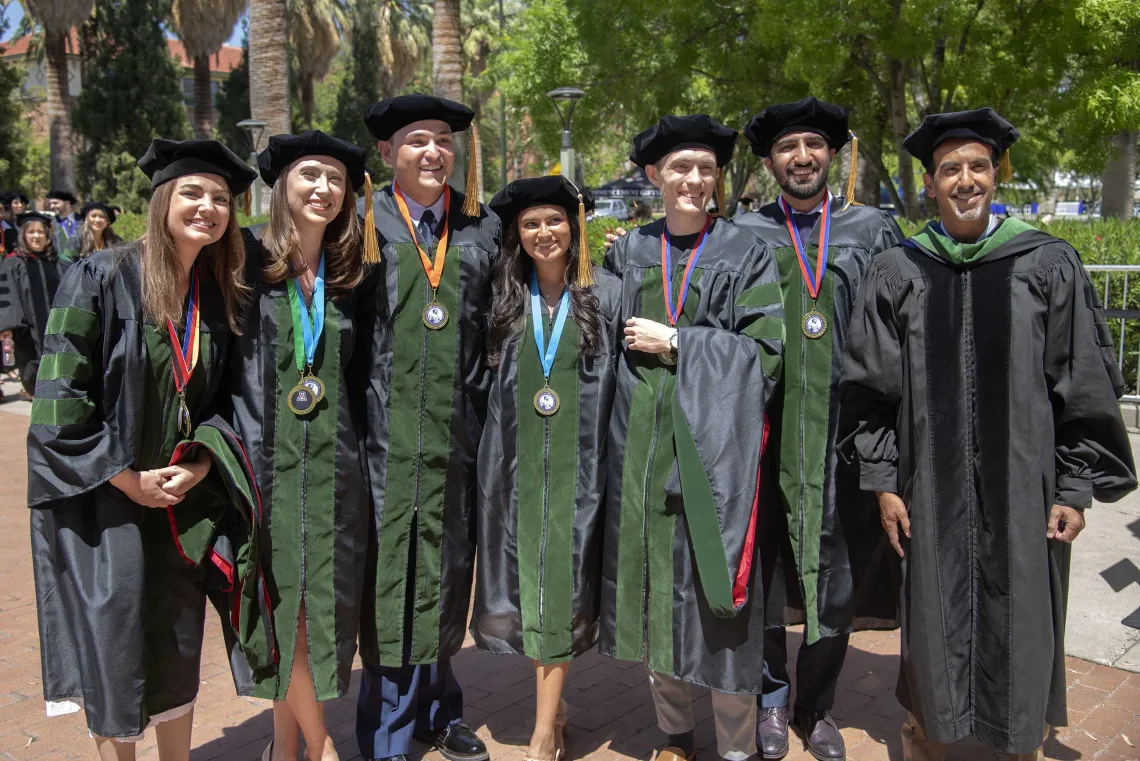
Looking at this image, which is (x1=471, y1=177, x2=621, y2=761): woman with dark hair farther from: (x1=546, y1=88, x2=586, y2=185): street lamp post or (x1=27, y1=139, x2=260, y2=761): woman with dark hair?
(x1=546, y1=88, x2=586, y2=185): street lamp post

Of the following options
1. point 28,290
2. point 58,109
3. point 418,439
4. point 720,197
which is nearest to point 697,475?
point 418,439

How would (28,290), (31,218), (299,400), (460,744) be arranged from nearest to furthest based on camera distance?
(299,400), (460,744), (28,290), (31,218)

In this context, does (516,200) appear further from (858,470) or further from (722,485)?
(858,470)

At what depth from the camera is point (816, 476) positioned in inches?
146

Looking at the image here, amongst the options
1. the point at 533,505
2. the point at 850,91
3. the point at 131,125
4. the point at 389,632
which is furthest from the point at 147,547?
the point at 131,125

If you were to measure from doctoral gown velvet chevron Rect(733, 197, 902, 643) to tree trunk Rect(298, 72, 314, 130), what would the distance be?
31.5m

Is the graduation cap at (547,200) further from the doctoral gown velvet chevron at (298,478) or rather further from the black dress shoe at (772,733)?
the black dress shoe at (772,733)

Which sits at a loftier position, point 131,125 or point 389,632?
point 131,125

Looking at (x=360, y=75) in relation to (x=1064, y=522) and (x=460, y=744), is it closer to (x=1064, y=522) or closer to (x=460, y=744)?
(x=460, y=744)

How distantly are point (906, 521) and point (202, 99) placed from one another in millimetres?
27367

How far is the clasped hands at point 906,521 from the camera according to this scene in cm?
315

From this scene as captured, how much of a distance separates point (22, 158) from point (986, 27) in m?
27.0

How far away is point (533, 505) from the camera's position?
3.61 metres

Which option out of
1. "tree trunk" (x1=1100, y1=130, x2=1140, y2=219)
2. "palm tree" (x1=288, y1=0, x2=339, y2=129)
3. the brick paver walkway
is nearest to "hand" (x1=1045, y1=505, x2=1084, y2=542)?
the brick paver walkway
